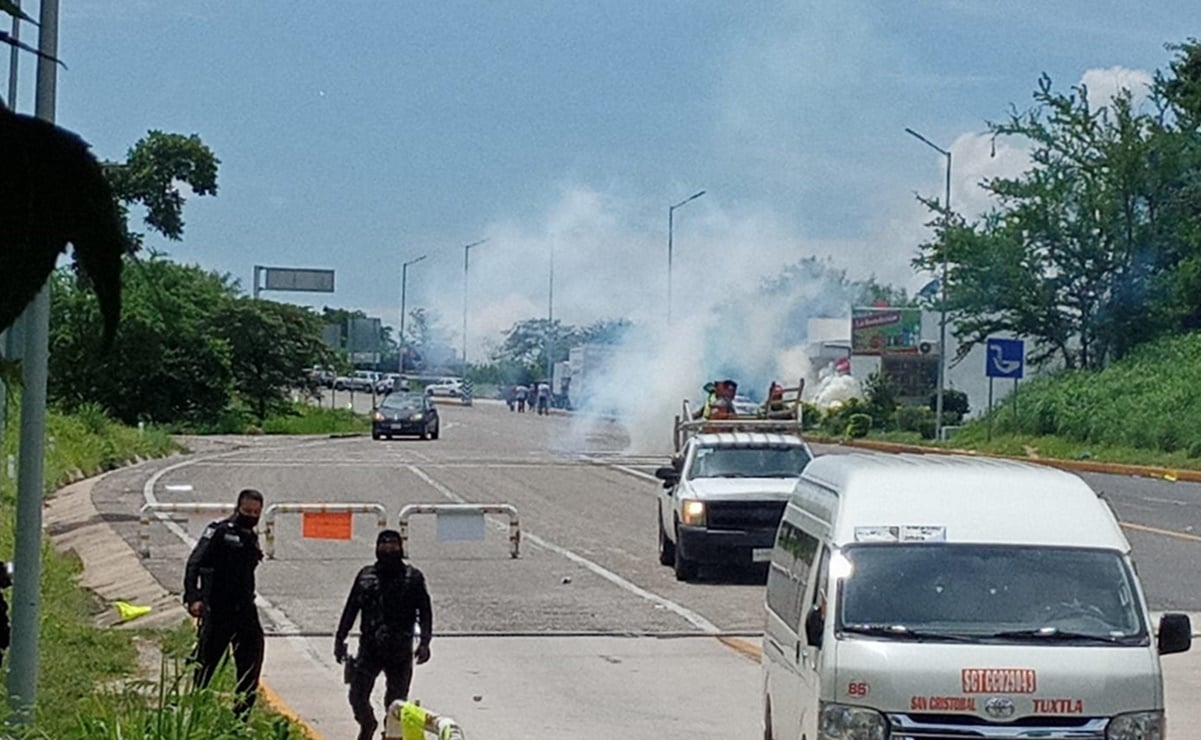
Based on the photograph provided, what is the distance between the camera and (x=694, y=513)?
21.1 metres

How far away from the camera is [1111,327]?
5425 centimetres

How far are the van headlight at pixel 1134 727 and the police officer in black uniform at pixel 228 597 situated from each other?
5245 millimetres

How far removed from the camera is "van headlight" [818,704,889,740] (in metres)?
8.89

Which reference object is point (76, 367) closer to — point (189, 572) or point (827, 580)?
point (827, 580)

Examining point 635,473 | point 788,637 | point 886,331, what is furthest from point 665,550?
point 886,331

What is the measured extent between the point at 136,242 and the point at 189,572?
36.5 feet

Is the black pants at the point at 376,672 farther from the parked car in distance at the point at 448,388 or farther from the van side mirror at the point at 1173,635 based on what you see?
the parked car in distance at the point at 448,388

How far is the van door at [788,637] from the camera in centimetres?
983

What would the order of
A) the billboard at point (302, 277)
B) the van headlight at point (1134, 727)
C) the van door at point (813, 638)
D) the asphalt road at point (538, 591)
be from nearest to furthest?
1. the billboard at point (302, 277)
2. the van headlight at point (1134, 727)
3. the van door at point (813, 638)
4. the asphalt road at point (538, 591)

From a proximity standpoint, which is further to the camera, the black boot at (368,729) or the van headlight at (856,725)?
the black boot at (368,729)

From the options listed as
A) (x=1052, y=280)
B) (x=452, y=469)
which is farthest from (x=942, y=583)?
(x=1052, y=280)

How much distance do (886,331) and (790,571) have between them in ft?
218

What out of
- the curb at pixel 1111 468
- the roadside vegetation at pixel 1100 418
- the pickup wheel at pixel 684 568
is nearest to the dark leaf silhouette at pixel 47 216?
the pickup wheel at pixel 684 568

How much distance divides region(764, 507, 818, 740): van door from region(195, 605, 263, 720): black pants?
3127 millimetres
